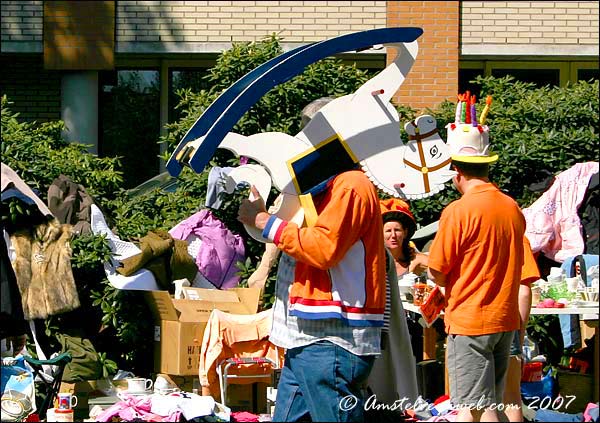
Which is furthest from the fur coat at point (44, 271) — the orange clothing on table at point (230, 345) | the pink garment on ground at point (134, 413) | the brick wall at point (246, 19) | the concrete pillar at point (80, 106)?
the brick wall at point (246, 19)

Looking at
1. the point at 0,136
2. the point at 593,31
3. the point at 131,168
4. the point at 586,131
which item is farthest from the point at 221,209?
the point at 593,31

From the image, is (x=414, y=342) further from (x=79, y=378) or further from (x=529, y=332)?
(x=79, y=378)

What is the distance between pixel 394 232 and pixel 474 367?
193cm

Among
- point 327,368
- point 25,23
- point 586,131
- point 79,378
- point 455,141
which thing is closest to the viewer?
point 327,368

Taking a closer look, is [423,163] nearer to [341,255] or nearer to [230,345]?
[341,255]

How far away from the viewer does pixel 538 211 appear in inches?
330

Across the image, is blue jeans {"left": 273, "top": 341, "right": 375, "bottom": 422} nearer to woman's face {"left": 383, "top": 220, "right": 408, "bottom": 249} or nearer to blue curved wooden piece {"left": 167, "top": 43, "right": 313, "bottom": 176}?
blue curved wooden piece {"left": 167, "top": 43, "right": 313, "bottom": 176}

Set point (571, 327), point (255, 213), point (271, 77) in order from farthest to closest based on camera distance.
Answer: point (571, 327) → point (271, 77) → point (255, 213)

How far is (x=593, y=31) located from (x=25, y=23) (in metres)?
7.10

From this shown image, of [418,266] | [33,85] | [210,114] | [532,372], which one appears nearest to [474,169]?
[210,114]

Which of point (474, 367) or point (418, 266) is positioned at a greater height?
point (418, 266)

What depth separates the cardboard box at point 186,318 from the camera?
7215 millimetres

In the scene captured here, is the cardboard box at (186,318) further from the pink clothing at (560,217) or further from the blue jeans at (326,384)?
the blue jeans at (326,384)

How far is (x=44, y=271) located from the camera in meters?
7.47
